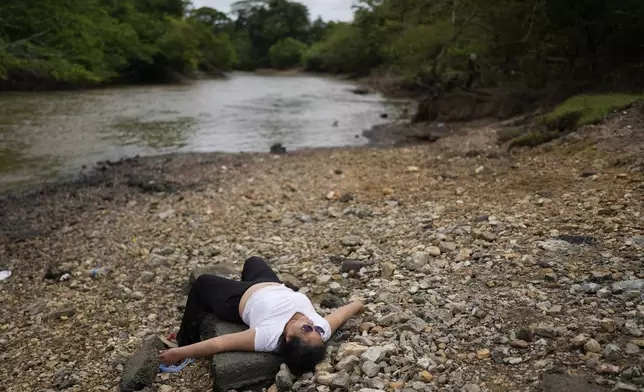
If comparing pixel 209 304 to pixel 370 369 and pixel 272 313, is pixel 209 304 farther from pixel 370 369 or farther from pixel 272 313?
pixel 370 369

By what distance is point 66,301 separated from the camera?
6.49 m

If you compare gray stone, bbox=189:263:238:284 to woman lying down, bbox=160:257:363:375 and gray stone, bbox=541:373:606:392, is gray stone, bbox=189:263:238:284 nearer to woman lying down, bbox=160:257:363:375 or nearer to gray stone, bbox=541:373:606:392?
woman lying down, bbox=160:257:363:375

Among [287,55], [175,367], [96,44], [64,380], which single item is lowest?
[64,380]

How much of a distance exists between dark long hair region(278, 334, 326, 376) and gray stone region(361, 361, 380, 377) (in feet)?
1.40

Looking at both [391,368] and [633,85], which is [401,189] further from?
[633,85]

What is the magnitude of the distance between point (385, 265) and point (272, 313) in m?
2.02

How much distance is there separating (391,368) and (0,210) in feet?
31.4

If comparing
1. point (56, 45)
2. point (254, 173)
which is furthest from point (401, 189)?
point (56, 45)

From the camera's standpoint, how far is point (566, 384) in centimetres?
365

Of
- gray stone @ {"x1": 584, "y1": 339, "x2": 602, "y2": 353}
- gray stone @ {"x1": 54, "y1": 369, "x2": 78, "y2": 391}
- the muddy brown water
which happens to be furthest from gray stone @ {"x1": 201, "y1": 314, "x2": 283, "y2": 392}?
the muddy brown water

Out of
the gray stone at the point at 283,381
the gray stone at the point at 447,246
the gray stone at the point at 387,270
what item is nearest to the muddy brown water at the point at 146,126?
the gray stone at the point at 387,270

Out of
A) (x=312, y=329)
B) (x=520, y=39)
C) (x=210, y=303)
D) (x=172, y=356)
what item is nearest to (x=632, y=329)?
(x=312, y=329)

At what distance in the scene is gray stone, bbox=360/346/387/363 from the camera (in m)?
4.32

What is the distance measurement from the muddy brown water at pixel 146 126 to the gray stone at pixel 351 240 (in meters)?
9.17
